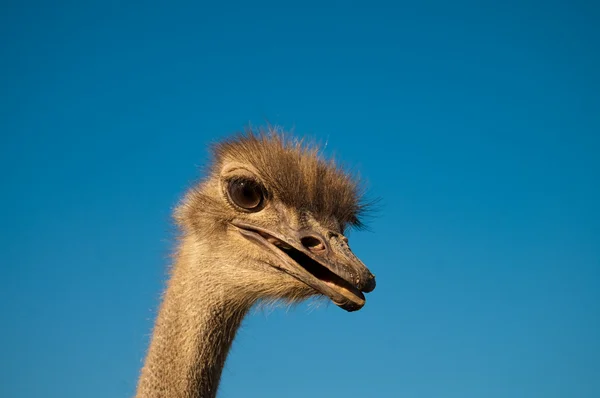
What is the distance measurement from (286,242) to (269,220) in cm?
19

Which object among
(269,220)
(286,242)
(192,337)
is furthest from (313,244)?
(192,337)

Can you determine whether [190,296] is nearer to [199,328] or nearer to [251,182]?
[199,328]

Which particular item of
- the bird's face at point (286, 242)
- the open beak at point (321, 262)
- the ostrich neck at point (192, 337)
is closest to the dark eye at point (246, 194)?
the bird's face at point (286, 242)

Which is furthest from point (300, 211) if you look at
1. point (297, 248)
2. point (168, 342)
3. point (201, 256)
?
point (168, 342)

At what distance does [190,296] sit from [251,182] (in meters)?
0.67

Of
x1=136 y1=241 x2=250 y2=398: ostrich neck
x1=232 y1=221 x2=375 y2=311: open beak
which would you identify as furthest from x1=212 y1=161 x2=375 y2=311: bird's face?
x1=136 y1=241 x2=250 y2=398: ostrich neck

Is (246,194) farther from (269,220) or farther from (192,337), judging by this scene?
(192,337)

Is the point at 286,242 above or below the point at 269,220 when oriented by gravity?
below

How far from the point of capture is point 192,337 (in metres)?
4.20

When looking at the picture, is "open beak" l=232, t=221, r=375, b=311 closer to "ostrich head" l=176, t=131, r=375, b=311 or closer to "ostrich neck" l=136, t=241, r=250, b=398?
"ostrich head" l=176, t=131, r=375, b=311

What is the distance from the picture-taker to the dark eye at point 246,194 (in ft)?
14.2

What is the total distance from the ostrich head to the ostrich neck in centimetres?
6

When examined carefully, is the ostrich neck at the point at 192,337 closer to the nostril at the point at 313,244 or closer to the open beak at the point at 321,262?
the open beak at the point at 321,262

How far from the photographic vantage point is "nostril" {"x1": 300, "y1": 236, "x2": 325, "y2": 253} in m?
3.90
